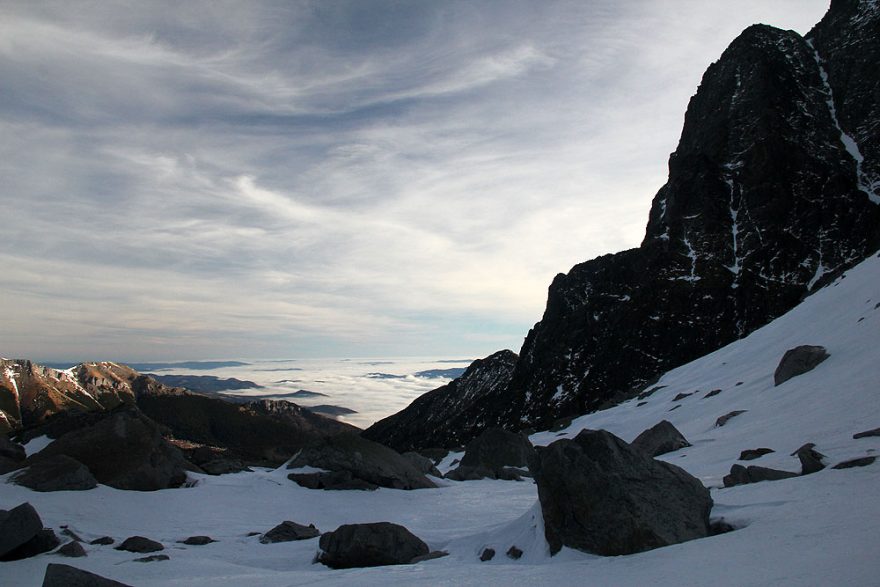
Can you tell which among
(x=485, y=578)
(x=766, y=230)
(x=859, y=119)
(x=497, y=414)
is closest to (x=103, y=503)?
(x=485, y=578)

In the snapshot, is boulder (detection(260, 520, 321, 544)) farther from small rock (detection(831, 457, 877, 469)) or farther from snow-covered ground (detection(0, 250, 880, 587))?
small rock (detection(831, 457, 877, 469))

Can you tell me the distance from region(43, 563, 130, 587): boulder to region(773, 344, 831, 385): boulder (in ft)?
82.7

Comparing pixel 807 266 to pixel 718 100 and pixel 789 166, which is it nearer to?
pixel 789 166

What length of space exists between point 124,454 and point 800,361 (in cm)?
2943

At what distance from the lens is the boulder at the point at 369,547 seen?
13383 millimetres

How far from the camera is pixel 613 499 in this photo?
34.4ft

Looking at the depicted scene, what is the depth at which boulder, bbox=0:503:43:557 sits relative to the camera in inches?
507

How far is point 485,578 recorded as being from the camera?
9086mm

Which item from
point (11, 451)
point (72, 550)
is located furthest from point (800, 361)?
point (11, 451)

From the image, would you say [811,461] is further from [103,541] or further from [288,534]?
[103,541]

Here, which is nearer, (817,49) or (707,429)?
(707,429)

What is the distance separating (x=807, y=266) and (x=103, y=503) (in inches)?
3932

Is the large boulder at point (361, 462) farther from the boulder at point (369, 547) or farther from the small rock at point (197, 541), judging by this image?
the boulder at point (369, 547)

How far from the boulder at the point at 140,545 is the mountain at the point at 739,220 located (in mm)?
87346
